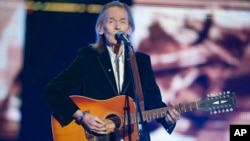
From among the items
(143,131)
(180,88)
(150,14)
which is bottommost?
(143,131)

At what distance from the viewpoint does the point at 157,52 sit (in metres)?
2.97

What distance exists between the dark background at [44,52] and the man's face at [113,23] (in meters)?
0.16

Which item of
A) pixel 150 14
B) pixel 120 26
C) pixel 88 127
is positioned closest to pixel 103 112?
pixel 88 127

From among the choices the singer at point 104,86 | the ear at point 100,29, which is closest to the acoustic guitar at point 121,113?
the singer at point 104,86

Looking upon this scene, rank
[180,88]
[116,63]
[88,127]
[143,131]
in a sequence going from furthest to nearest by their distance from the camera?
[180,88]
[116,63]
[88,127]
[143,131]

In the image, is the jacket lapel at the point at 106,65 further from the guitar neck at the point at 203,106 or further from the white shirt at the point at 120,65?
the guitar neck at the point at 203,106

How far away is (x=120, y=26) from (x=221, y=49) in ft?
2.23

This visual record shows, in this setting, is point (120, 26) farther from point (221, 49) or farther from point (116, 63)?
point (221, 49)

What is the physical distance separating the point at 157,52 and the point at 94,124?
661 millimetres

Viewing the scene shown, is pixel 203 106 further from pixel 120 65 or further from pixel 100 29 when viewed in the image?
pixel 100 29

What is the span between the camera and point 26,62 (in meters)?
2.91

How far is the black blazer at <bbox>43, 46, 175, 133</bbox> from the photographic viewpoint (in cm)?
273

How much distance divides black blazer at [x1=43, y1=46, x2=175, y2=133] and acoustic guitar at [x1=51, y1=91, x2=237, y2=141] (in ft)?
0.26

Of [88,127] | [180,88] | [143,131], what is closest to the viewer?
[143,131]
